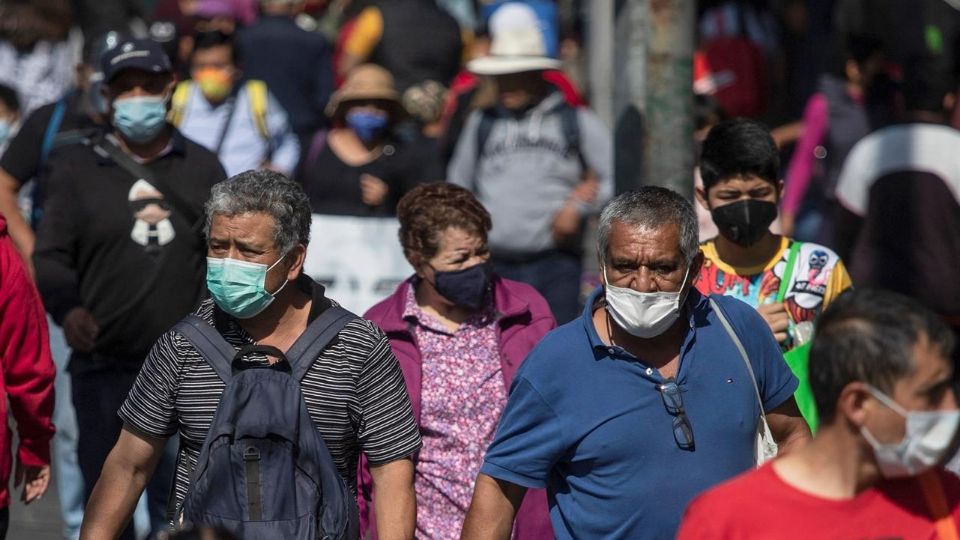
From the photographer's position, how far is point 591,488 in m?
4.70

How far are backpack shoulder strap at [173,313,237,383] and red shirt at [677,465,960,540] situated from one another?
162 cm

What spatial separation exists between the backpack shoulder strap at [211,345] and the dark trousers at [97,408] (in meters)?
1.90

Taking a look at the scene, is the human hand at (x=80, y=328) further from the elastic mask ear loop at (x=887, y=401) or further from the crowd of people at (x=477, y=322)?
the elastic mask ear loop at (x=887, y=401)

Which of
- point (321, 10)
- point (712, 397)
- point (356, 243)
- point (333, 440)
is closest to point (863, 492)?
point (712, 397)

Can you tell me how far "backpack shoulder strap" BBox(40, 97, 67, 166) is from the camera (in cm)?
770

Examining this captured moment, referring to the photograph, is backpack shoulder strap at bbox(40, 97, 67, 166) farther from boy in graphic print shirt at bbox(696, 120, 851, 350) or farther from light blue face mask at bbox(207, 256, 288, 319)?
boy in graphic print shirt at bbox(696, 120, 851, 350)

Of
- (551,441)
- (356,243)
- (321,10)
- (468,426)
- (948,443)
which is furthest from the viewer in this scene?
(321,10)

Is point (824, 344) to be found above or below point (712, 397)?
above

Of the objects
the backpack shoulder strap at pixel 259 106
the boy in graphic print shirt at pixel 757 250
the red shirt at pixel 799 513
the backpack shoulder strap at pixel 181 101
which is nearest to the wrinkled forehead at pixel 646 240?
the boy in graphic print shirt at pixel 757 250

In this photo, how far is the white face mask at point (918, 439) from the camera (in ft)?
11.9

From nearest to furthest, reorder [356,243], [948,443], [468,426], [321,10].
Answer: [948,443] < [468,426] < [356,243] < [321,10]

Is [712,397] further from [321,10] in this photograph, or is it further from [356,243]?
[321,10]

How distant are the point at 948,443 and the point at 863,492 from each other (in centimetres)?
21

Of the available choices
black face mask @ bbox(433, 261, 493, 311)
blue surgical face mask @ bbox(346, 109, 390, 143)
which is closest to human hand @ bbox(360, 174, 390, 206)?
blue surgical face mask @ bbox(346, 109, 390, 143)
